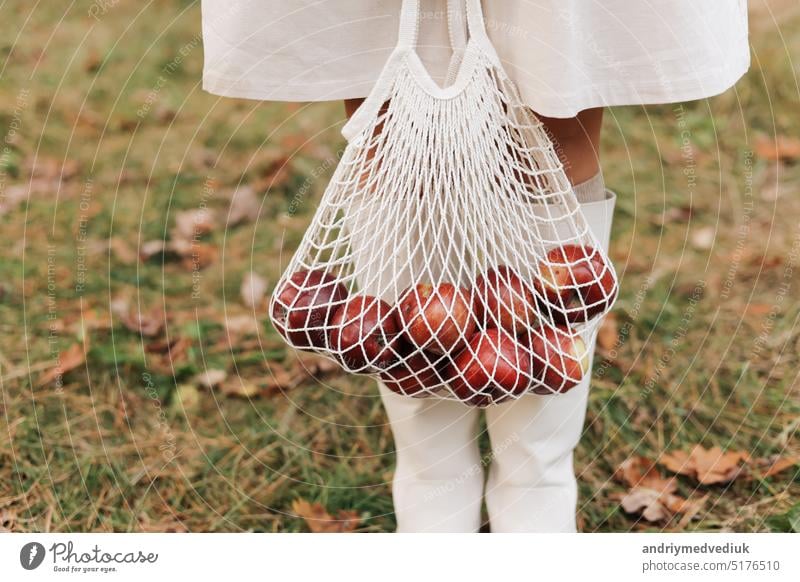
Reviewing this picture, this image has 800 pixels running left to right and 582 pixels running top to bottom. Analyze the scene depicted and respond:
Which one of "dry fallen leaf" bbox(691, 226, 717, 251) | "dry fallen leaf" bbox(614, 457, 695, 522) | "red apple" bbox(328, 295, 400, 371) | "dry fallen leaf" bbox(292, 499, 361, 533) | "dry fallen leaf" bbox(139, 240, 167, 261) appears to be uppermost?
"red apple" bbox(328, 295, 400, 371)

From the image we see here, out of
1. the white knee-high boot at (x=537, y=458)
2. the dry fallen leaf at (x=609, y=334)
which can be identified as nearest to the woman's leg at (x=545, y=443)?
the white knee-high boot at (x=537, y=458)

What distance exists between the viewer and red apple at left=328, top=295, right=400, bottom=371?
888 mm

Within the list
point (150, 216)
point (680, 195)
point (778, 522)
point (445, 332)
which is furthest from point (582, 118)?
point (150, 216)

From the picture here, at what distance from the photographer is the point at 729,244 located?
5.95 feet

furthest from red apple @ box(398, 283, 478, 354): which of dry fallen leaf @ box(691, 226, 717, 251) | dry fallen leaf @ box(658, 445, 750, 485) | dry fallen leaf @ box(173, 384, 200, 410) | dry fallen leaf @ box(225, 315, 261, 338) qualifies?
dry fallen leaf @ box(691, 226, 717, 251)

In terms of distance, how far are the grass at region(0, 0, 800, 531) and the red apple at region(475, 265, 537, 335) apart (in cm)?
49

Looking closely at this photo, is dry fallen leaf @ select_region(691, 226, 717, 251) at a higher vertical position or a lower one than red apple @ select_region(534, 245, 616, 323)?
lower

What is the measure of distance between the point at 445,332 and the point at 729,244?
1.16 m

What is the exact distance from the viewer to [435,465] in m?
A: 1.10

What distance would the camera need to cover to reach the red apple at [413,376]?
91cm

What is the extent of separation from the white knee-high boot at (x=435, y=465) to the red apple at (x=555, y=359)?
0.19 meters

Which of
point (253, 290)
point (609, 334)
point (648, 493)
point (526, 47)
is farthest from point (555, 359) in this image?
point (253, 290)

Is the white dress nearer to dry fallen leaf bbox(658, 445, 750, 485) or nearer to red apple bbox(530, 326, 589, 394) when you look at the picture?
red apple bbox(530, 326, 589, 394)

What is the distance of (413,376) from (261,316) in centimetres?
82
